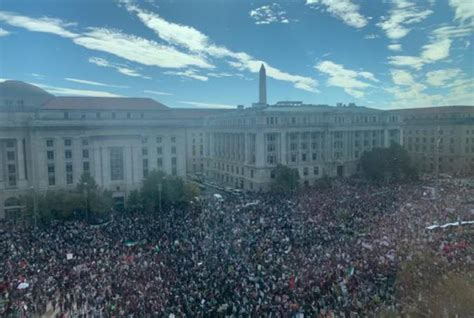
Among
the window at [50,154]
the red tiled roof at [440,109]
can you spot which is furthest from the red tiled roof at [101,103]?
the red tiled roof at [440,109]

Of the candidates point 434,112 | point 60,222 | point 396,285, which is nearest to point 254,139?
point 60,222

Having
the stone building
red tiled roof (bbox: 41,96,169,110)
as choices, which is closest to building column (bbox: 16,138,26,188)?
red tiled roof (bbox: 41,96,169,110)

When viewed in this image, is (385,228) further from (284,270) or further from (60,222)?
(60,222)

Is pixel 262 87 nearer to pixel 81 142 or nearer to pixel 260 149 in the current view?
pixel 260 149

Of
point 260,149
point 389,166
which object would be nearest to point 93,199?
point 260,149

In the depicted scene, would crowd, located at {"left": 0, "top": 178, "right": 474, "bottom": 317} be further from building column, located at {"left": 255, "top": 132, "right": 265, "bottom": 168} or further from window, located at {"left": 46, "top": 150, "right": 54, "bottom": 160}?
building column, located at {"left": 255, "top": 132, "right": 265, "bottom": 168}

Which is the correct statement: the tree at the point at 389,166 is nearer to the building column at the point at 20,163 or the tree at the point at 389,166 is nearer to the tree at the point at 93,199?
the tree at the point at 93,199
